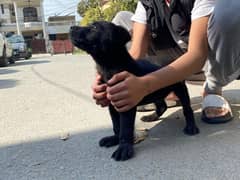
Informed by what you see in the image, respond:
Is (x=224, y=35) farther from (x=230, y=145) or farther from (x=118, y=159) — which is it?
(x=118, y=159)

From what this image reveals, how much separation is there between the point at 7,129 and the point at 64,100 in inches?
30.5

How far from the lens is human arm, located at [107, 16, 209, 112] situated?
136 centimetres

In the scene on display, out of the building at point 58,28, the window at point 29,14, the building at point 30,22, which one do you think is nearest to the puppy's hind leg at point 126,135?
the building at point 30,22

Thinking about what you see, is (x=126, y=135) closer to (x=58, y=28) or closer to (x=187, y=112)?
(x=187, y=112)

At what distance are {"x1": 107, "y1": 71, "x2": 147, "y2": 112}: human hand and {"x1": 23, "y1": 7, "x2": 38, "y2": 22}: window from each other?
108ft

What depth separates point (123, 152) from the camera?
1.39 m

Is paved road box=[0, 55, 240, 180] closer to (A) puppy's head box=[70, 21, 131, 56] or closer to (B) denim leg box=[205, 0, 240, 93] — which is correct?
(B) denim leg box=[205, 0, 240, 93]

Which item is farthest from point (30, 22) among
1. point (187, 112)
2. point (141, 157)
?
point (141, 157)

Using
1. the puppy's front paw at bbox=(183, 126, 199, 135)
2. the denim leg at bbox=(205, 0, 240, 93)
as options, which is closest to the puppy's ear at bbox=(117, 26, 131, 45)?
the denim leg at bbox=(205, 0, 240, 93)

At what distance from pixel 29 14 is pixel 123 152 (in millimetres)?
→ 33345

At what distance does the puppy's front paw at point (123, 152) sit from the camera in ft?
4.52

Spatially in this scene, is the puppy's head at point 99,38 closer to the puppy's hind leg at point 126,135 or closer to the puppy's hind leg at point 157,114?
the puppy's hind leg at point 126,135

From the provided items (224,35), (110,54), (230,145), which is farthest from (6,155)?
(224,35)

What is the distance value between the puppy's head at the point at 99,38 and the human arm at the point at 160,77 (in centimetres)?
12
